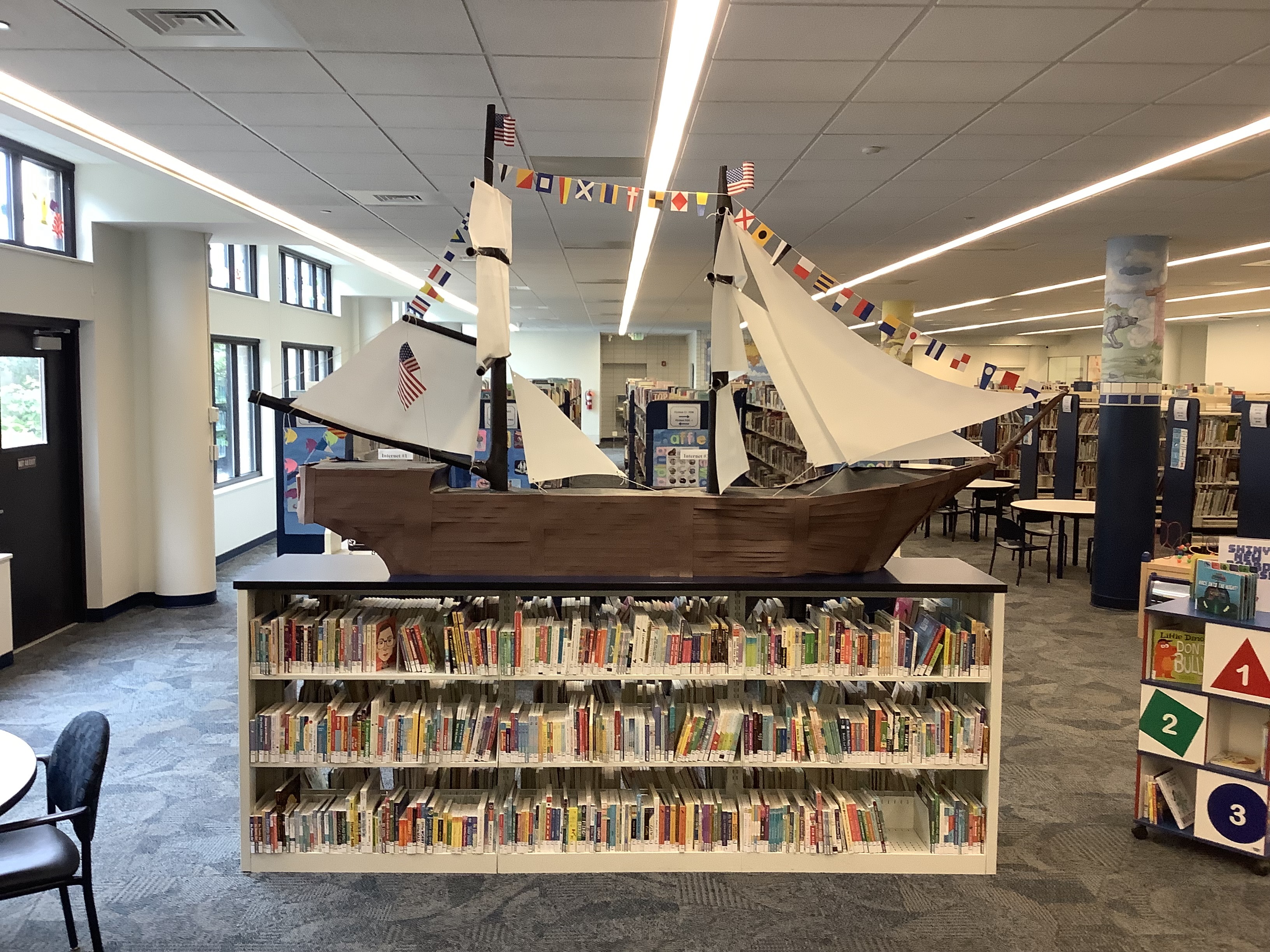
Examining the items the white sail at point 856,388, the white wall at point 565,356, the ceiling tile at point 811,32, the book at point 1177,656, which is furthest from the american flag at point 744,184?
the white wall at point 565,356

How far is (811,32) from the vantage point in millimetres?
3492

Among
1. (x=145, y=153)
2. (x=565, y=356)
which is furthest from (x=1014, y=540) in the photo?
(x=565, y=356)

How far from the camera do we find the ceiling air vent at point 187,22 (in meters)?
3.38

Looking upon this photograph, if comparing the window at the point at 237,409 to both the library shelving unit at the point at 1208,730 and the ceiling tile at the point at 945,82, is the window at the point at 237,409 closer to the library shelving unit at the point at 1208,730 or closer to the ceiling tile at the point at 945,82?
the ceiling tile at the point at 945,82

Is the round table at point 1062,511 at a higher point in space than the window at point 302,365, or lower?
lower

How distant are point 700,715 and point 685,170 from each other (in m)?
3.41

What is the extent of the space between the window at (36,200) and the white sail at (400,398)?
14.0ft

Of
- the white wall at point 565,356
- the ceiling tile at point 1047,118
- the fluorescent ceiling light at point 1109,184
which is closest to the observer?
the ceiling tile at point 1047,118

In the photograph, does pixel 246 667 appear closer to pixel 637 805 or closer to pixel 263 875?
pixel 263 875

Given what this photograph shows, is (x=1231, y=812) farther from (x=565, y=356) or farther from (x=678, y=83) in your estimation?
(x=565, y=356)

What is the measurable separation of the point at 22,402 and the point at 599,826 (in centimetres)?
557

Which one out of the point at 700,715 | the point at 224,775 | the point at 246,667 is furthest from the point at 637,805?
the point at 224,775

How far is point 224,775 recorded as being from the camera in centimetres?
463

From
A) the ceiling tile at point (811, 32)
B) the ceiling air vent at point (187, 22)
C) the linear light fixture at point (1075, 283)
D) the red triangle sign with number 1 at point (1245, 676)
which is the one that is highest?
the linear light fixture at point (1075, 283)
